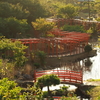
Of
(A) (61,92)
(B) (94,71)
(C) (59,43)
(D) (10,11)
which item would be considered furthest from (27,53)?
(A) (61,92)

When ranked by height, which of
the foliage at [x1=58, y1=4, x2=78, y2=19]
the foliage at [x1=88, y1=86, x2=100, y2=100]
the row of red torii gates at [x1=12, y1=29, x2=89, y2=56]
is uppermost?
the foliage at [x1=58, y1=4, x2=78, y2=19]

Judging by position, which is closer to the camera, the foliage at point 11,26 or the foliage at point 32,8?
the foliage at point 11,26

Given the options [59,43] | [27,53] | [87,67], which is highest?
[59,43]

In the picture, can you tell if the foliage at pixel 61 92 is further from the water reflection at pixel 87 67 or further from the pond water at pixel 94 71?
the water reflection at pixel 87 67

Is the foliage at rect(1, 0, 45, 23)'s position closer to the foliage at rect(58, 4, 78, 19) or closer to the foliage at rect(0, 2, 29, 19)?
the foliage at rect(0, 2, 29, 19)

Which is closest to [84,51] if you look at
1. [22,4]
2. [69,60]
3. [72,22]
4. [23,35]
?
[69,60]

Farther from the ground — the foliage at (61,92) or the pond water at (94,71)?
the pond water at (94,71)

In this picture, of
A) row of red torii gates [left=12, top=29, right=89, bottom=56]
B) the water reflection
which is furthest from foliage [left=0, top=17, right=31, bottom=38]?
the water reflection

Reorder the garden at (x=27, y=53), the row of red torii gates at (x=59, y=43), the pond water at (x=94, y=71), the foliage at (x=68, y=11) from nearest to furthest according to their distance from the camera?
the garden at (x=27, y=53) → the pond water at (x=94, y=71) → the row of red torii gates at (x=59, y=43) → the foliage at (x=68, y=11)

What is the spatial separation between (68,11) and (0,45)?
105ft

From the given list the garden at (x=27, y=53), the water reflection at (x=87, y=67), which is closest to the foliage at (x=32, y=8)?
the garden at (x=27, y=53)

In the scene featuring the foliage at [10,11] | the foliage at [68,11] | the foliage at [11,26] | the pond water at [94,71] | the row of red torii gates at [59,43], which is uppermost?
the foliage at [68,11]

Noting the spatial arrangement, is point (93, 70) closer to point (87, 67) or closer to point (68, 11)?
point (87, 67)

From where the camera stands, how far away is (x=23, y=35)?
39.1 m
